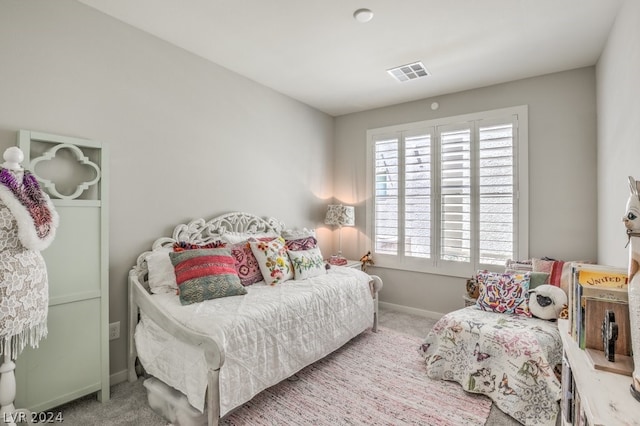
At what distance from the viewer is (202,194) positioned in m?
2.91

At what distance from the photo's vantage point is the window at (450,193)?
10.8 feet

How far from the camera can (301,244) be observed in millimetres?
3172

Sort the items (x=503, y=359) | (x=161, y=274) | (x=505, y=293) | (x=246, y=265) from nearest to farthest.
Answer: (x=503, y=359) < (x=161, y=274) < (x=505, y=293) < (x=246, y=265)

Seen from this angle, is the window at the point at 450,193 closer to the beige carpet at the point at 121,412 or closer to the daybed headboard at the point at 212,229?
the daybed headboard at the point at 212,229

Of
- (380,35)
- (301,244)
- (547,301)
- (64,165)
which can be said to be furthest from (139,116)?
(547,301)

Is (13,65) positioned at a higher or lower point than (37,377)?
higher

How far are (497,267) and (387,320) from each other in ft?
4.42

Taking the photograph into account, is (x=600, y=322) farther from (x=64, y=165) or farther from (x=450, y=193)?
(x=64, y=165)

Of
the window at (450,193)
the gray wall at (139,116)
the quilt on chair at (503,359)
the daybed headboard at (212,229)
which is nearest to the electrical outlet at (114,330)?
the gray wall at (139,116)

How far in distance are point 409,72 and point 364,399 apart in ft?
9.68

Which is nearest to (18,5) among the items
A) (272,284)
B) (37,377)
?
(37,377)

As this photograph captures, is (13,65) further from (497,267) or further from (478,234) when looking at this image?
(497,267)

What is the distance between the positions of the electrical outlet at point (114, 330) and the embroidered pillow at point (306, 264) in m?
1.43

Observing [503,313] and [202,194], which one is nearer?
[503,313]
